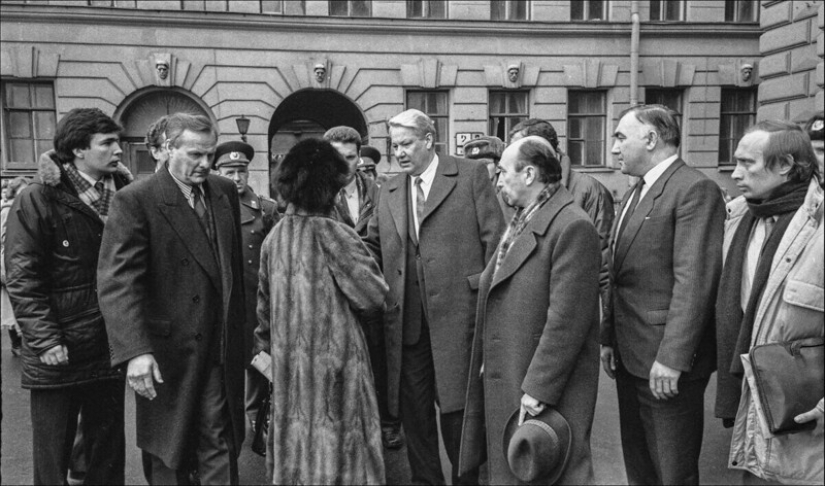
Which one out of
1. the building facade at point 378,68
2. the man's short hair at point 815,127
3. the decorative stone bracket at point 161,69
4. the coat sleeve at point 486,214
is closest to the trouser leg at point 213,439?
the coat sleeve at point 486,214

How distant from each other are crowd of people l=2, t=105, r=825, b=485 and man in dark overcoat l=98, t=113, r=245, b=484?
0.01 meters

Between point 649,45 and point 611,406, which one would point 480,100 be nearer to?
point 649,45

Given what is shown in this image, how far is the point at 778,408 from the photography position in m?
2.38

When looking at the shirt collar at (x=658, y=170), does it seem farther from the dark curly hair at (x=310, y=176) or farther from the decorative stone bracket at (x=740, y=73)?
the decorative stone bracket at (x=740, y=73)

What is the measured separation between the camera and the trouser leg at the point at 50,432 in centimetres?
343

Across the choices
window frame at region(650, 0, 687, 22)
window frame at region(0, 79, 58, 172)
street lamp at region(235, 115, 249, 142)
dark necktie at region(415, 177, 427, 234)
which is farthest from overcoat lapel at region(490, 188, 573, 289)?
window frame at region(650, 0, 687, 22)

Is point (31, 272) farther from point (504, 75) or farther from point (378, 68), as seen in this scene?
point (504, 75)

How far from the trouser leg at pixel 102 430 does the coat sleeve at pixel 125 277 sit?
2.40 ft

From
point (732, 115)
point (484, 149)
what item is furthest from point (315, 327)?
point (732, 115)

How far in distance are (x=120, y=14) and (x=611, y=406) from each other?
15084 millimetres

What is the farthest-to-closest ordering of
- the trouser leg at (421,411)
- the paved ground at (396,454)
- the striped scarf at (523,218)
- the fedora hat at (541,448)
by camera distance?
the paved ground at (396,454), the trouser leg at (421,411), the striped scarf at (523,218), the fedora hat at (541,448)

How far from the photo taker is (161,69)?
15.6m

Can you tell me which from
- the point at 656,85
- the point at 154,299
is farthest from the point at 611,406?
the point at 656,85

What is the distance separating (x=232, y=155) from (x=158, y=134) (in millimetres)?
1721
